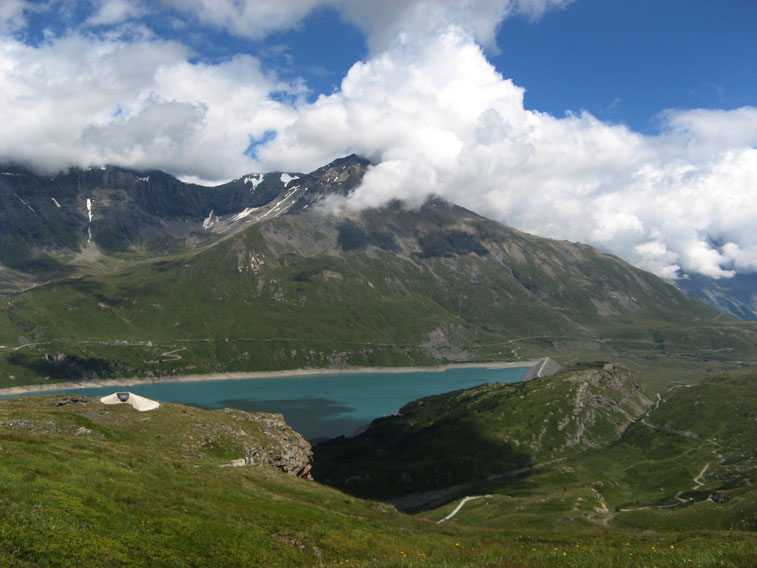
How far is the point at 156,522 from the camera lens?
25.2 metres

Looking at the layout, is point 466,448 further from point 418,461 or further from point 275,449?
point 275,449

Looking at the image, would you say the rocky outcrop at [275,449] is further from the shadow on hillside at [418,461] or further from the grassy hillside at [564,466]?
the shadow on hillside at [418,461]

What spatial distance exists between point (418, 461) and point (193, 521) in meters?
135

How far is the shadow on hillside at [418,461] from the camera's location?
139000 mm

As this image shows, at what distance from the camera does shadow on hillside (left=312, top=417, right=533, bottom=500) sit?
13900 centimetres

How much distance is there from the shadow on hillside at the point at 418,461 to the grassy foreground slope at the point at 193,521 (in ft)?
305

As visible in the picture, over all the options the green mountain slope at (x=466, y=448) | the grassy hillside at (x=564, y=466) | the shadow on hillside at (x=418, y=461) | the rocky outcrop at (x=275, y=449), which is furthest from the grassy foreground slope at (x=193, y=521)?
the green mountain slope at (x=466, y=448)

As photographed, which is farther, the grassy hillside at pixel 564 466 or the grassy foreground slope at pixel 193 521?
the grassy hillside at pixel 564 466

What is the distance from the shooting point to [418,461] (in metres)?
154

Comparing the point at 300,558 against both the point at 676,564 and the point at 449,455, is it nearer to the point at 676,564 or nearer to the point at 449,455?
the point at 676,564

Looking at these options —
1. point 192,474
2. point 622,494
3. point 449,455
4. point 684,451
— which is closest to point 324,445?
point 449,455

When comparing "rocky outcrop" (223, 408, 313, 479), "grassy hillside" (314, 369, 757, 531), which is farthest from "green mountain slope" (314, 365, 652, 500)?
"rocky outcrop" (223, 408, 313, 479)

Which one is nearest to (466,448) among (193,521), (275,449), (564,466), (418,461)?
(418,461)

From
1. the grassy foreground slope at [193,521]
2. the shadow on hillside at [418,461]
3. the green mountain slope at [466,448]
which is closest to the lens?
the grassy foreground slope at [193,521]
